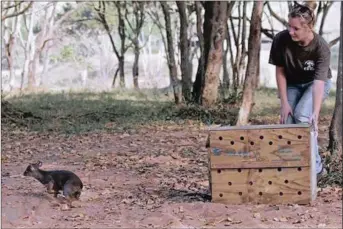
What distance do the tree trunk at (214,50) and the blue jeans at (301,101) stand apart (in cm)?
751

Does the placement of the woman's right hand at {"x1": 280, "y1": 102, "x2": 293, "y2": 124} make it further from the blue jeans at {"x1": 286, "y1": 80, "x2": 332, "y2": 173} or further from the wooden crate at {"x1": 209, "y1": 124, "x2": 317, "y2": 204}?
the wooden crate at {"x1": 209, "y1": 124, "x2": 317, "y2": 204}

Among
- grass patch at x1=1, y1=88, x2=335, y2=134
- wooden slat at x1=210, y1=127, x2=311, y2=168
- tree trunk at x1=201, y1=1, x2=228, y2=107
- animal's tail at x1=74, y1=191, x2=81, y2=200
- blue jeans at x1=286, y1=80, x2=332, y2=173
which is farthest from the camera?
tree trunk at x1=201, y1=1, x2=228, y2=107

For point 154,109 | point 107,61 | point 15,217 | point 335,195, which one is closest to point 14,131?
point 154,109

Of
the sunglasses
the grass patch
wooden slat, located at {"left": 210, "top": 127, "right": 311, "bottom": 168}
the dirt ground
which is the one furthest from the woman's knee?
the grass patch

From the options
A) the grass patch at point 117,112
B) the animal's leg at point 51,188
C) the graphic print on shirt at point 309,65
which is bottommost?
the grass patch at point 117,112

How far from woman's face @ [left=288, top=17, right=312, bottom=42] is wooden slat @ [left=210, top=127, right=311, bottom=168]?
69cm

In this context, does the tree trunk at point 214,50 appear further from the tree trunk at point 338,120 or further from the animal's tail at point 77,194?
the animal's tail at point 77,194

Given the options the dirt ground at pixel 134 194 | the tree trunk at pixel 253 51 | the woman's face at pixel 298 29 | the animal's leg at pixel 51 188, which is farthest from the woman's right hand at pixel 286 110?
the tree trunk at pixel 253 51

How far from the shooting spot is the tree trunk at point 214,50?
1308 centimetres

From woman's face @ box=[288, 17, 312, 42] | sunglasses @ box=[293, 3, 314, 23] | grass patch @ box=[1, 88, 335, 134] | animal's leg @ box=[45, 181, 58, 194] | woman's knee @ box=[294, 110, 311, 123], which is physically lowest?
grass patch @ box=[1, 88, 335, 134]

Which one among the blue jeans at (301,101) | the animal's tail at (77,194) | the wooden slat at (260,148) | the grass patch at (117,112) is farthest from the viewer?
the grass patch at (117,112)

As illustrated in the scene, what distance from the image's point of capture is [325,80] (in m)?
5.29

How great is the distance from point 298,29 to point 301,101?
63cm

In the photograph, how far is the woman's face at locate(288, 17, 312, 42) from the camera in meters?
5.14
